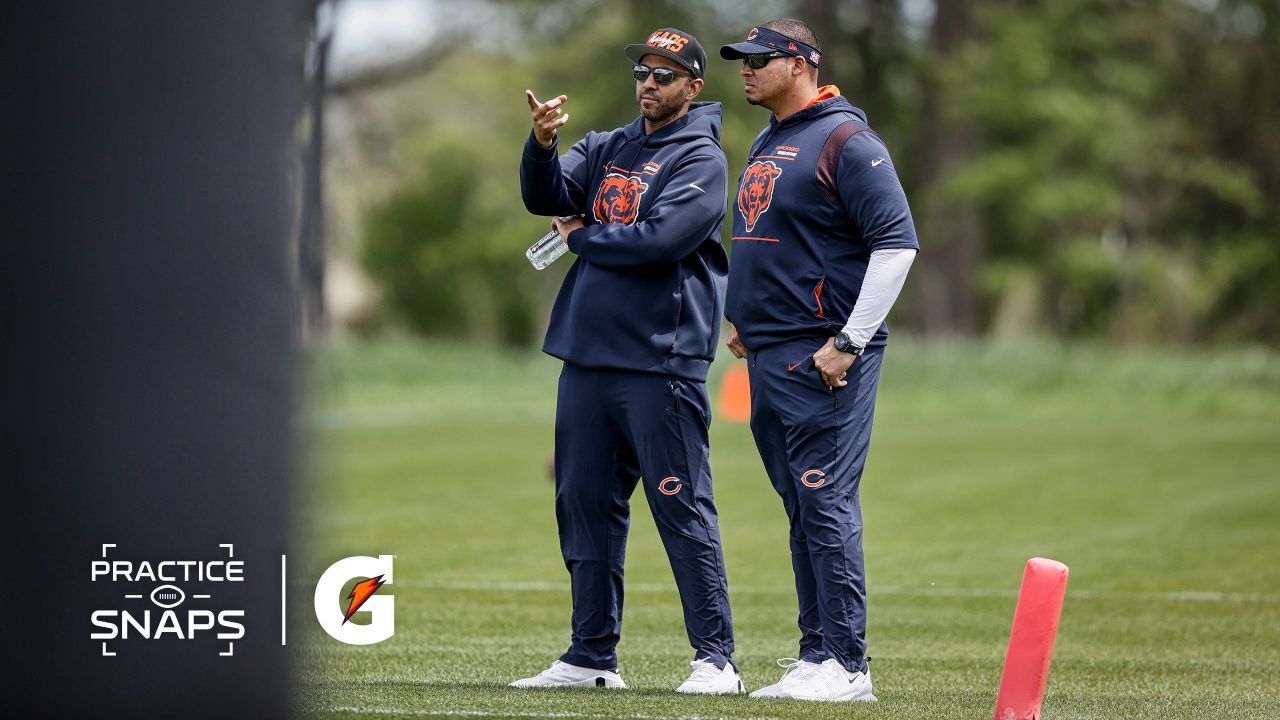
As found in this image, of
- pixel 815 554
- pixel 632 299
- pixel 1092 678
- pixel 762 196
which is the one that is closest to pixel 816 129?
pixel 762 196

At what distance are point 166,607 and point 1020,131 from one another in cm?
3578

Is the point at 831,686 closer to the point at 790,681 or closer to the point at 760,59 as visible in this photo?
the point at 790,681

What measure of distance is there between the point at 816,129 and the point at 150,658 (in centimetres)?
318

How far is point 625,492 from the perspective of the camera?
18.6 feet

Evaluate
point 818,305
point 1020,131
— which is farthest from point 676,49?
point 1020,131

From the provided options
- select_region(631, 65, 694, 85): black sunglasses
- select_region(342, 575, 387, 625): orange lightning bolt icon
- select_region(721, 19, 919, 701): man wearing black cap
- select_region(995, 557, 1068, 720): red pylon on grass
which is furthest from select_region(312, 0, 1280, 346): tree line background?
select_region(995, 557, 1068, 720): red pylon on grass

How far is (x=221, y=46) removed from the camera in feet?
9.14

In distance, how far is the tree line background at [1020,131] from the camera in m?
34.1

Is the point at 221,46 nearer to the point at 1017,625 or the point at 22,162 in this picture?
the point at 22,162

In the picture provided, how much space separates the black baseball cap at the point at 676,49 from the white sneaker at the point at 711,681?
1.82 metres

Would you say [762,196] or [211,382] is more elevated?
[762,196]

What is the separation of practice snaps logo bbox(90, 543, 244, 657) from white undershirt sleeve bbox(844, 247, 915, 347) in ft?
9.05

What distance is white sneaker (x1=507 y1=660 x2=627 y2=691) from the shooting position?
5.54m

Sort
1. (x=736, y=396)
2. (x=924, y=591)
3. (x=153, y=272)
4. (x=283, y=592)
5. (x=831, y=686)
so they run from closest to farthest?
1. (x=153, y=272)
2. (x=283, y=592)
3. (x=831, y=686)
4. (x=924, y=591)
5. (x=736, y=396)
